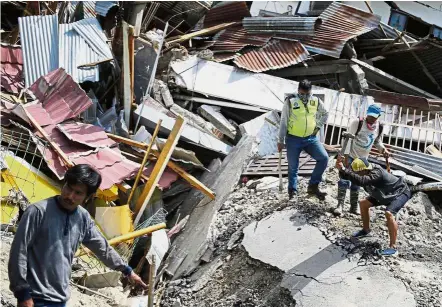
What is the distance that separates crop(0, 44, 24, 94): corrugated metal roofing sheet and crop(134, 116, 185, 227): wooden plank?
3055 millimetres

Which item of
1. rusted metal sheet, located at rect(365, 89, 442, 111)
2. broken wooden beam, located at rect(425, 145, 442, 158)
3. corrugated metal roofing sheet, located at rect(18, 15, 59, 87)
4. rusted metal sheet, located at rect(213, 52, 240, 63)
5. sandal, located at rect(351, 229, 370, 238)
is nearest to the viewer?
sandal, located at rect(351, 229, 370, 238)

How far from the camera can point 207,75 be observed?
1199cm

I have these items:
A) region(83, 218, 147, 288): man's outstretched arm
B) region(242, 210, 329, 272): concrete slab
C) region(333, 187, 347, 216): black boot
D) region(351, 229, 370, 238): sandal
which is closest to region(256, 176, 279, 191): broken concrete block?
region(242, 210, 329, 272): concrete slab

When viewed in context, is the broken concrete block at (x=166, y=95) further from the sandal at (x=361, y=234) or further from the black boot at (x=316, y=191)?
the sandal at (x=361, y=234)

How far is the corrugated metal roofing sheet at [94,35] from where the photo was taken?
11734mm

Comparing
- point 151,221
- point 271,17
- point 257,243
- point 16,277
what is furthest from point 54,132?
point 16,277

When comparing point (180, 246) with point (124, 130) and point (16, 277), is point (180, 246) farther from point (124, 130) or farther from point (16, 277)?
point (16, 277)

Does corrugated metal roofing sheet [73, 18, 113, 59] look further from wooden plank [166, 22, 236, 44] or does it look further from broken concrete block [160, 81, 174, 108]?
wooden plank [166, 22, 236, 44]

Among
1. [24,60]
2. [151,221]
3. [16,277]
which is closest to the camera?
[16,277]

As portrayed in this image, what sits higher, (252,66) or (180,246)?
(252,66)

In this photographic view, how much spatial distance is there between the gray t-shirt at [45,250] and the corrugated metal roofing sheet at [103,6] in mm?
9272

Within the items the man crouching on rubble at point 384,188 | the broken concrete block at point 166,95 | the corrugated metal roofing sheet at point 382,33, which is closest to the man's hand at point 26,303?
the man crouching on rubble at point 384,188

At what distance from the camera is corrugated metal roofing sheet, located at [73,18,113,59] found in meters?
11.7

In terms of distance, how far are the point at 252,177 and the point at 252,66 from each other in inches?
129
